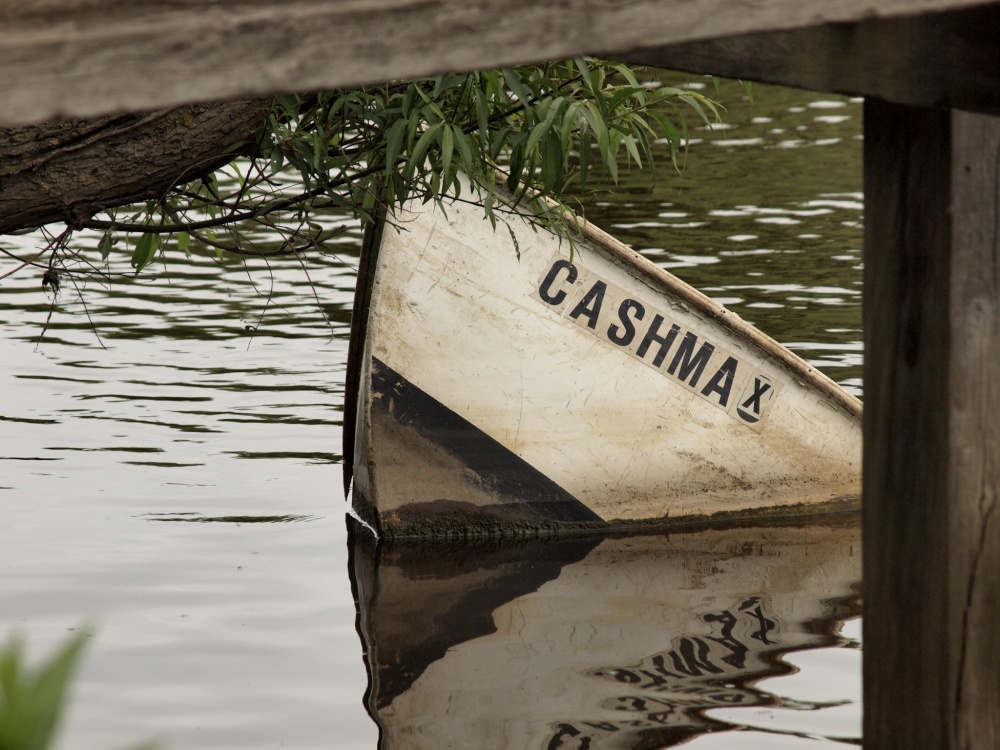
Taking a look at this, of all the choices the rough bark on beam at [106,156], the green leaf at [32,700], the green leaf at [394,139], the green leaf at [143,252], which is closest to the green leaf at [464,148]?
→ the green leaf at [394,139]

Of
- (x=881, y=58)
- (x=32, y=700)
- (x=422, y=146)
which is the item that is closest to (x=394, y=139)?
(x=422, y=146)

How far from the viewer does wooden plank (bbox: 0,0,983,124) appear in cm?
125

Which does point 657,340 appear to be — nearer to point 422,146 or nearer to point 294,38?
point 422,146

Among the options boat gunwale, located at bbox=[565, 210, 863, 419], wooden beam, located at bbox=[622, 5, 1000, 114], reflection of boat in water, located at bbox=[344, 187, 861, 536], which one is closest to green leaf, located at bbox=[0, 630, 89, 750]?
wooden beam, located at bbox=[622, 5, 1000, 114]

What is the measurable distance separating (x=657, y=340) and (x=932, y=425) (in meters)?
3.37

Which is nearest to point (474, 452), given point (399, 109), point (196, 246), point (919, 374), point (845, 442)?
point (845, 442)

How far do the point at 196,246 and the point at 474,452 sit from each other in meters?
6.00

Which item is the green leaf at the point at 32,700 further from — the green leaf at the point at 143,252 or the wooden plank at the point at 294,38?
the green leaf at the point at 143,252

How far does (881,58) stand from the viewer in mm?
1792

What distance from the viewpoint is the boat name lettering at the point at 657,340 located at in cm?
518

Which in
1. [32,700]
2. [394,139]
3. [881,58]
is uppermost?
[394,139]

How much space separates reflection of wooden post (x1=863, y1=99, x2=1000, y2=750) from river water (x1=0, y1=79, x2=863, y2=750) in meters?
1.82

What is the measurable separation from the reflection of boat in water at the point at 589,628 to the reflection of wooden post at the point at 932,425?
1830 mm

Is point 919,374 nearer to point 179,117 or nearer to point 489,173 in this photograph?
point 179,117
